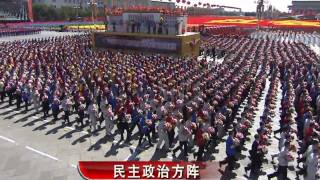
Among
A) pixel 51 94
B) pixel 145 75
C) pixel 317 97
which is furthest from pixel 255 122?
pixel 51 94

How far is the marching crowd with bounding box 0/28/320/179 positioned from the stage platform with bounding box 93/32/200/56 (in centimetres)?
722

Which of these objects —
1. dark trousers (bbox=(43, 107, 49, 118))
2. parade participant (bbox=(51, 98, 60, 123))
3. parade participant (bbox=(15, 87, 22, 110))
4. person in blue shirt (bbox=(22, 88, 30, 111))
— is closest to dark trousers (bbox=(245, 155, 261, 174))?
parade participant (bbox=(51, 98, 60, 123))

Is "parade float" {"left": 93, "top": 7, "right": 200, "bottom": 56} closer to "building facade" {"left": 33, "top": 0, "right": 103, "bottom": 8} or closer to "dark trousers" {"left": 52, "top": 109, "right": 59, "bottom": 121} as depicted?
"dark trousers" {"left": 52, "top": 109, "right": 59, "bottom": 121}

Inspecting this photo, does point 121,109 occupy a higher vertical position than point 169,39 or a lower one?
lower

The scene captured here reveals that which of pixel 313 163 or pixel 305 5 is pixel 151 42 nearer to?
pixel 313 163

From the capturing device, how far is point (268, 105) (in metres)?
16.7

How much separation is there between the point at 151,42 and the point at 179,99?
67.6 feet

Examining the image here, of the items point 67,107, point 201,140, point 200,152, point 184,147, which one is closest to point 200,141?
point 201,140

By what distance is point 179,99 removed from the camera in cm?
1877

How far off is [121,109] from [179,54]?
2189 centimetres

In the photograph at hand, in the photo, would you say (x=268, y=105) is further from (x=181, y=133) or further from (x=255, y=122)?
(x=181, y=133)

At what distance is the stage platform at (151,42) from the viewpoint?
3678 centimetres

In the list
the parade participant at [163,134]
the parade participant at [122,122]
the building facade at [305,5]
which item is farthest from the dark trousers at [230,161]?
the building facade at [305,5]

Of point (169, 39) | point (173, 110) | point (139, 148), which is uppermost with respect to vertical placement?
point (169, 39)
